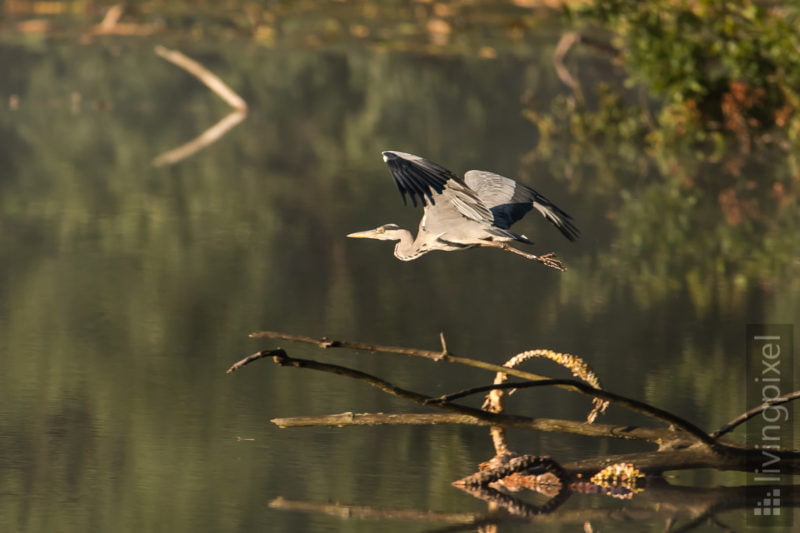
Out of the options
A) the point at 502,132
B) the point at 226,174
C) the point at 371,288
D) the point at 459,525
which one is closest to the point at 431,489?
the point at 459,525

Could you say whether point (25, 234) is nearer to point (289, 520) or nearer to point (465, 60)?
point (289, 520)

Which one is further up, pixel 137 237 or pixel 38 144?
pixel 38 144

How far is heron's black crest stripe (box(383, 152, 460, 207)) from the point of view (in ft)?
16.7

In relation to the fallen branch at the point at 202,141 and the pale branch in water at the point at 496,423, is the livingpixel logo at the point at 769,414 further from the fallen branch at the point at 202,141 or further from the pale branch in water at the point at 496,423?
the fallen branch at the point at 202,141

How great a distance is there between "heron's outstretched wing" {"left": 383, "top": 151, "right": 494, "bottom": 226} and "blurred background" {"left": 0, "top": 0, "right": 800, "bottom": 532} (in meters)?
1.80

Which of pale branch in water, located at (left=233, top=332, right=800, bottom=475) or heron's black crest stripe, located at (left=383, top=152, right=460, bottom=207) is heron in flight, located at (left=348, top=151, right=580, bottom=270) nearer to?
heron's black crest stripe, located at (left=383, top=152, right=460, bottom=207)

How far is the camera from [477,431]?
7895mm

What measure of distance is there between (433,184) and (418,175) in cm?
5

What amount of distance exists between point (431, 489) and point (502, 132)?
1484 centimetres

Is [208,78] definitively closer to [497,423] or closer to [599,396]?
[497,423]

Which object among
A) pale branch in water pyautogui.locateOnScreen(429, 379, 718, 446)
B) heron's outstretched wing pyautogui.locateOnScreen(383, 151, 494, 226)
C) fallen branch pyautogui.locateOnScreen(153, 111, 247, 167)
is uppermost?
fallen branch pyautogui.locateOnScreen(153, 111, 247, 167)

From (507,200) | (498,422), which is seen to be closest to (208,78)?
(498,422)

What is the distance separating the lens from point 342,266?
493 inches

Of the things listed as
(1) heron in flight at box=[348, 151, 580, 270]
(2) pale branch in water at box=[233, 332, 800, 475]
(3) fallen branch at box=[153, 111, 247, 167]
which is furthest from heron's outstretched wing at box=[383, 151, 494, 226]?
(3) fallen branch at box=[153, 111, 247, 167]
